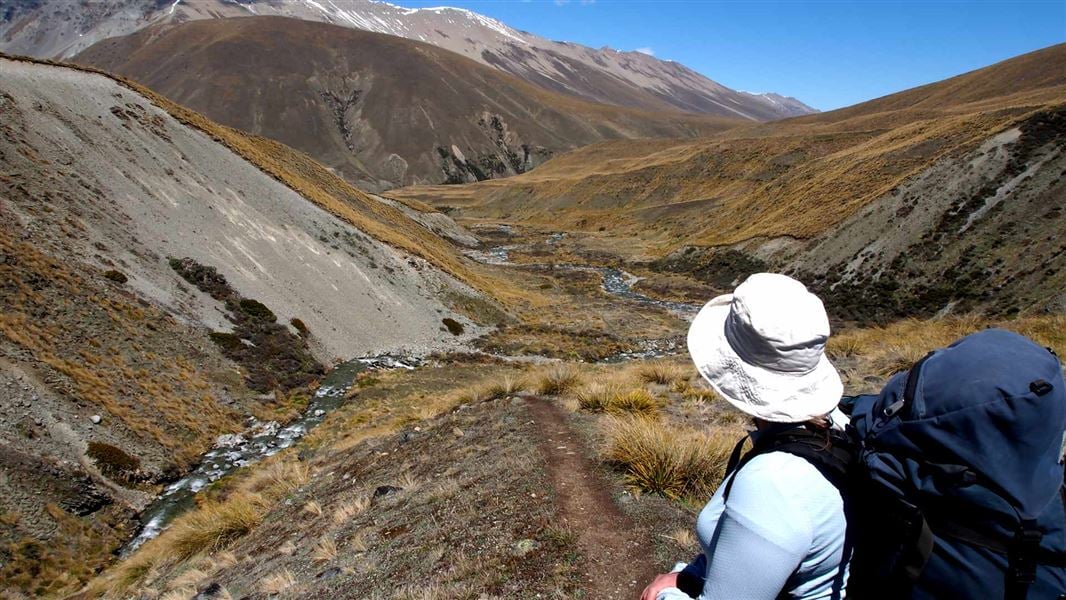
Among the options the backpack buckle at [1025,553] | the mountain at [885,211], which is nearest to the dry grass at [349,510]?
the backpack buckle at [1025,553]

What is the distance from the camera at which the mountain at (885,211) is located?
28058 millimetres

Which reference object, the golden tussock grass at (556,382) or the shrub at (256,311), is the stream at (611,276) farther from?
the golden tussock grass at (556,382)

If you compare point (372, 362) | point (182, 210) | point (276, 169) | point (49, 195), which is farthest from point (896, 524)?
point (276, 169)

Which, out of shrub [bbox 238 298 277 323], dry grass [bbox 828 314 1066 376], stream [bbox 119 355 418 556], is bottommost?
stream [bbox 119 355 418 556]

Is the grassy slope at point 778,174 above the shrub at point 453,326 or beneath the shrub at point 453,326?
above

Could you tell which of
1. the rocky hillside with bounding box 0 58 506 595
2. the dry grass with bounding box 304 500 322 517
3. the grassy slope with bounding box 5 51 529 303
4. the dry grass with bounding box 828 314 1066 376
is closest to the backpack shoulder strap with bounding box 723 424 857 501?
the dry grass with bounding box 304 500 322 517

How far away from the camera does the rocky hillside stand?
14086 millimetres

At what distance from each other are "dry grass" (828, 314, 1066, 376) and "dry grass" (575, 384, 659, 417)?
5.77 m

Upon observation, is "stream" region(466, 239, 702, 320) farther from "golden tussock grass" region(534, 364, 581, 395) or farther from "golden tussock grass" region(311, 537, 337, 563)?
"golden tussock grass" region(311, 537, 337, 563)

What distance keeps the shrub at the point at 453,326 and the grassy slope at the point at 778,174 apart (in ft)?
94.2

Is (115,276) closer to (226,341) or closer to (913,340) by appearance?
(226,341)

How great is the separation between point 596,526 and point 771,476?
173 inches

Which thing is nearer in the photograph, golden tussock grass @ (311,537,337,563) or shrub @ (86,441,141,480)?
golden tussock grass @ (311,537,337,563)

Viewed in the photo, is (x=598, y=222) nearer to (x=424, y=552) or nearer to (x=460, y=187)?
(x=460, y=187)
